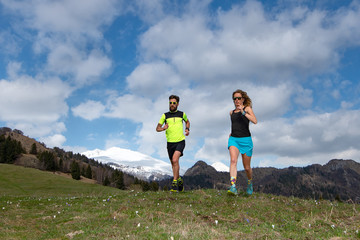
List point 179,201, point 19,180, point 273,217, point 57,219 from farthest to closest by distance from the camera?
point 19,180 → point 179,201 → point 57,219 → point 273,217

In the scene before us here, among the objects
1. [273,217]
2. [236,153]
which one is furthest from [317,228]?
[236,153]

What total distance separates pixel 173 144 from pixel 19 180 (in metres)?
81.6

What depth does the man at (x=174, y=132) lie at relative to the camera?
1297 cm

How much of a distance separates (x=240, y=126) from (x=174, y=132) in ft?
11.5

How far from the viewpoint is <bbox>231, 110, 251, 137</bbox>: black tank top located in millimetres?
10797

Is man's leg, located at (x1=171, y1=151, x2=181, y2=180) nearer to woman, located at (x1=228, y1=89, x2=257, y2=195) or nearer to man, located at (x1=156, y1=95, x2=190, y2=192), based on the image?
man, located at (x1=156, y1=95, x2=190, y2=192)

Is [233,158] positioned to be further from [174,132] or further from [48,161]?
[48,161]

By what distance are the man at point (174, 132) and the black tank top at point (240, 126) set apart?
2.80 metres

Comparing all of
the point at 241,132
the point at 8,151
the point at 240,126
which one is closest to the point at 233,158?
the point at 241,132

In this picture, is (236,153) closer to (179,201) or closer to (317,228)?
(179,201)

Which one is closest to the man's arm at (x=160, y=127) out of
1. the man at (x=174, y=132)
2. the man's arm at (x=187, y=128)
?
the man at (x=174, y=132)

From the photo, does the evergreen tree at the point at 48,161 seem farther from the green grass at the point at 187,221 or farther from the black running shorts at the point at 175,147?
the black running shorts at the point at 175,147

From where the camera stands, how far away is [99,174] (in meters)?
160

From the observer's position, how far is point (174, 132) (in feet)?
42.7
